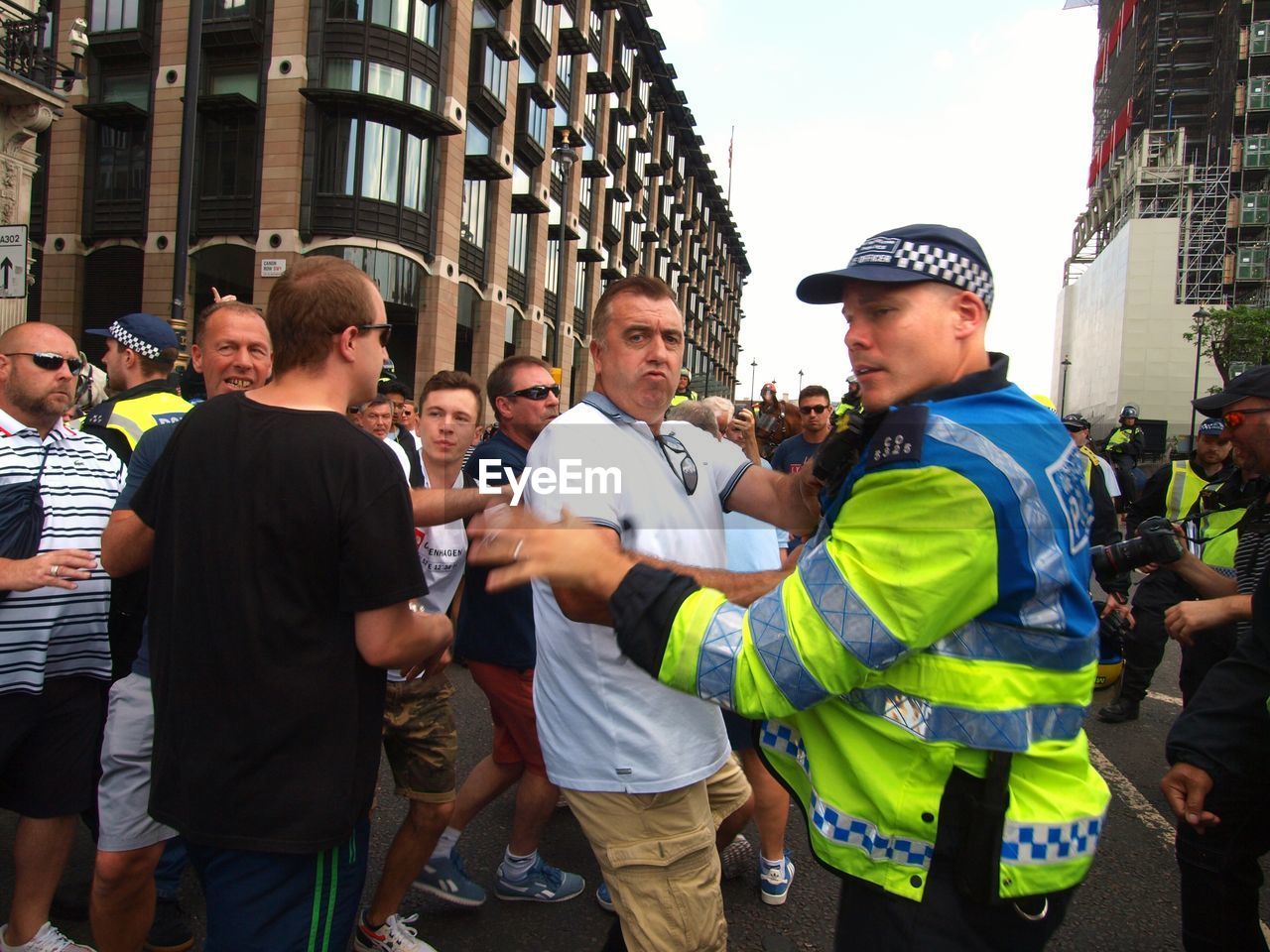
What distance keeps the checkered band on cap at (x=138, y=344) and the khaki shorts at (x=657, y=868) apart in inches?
109

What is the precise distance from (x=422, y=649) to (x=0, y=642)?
1.72 metres

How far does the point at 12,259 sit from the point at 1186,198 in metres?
69.1

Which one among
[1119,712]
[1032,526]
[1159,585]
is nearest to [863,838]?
[1032,526]

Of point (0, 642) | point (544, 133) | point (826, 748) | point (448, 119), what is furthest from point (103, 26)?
point (826, 748)

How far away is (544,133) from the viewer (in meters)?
33.0

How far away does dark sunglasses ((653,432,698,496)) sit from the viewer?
8.07 ft

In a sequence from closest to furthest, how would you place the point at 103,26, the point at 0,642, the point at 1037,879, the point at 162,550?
the point at 1037,879 < the point at 162,550 < the point at 0,642 < the point at 103,26

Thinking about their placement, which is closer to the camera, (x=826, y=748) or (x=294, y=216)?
(x=826, y=748)

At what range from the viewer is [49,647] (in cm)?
288

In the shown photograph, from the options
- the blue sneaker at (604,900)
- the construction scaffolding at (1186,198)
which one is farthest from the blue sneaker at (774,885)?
the construction scaffolding at (1186,198)

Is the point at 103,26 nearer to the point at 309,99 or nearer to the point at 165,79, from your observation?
the point at 165,79

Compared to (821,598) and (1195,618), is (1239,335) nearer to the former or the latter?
(1195,618)

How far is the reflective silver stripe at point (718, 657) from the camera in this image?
140 centimetres

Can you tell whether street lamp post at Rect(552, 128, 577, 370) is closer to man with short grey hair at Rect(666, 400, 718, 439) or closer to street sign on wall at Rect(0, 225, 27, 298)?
street sign on wall at Rect(0, 225, 27, 298)
